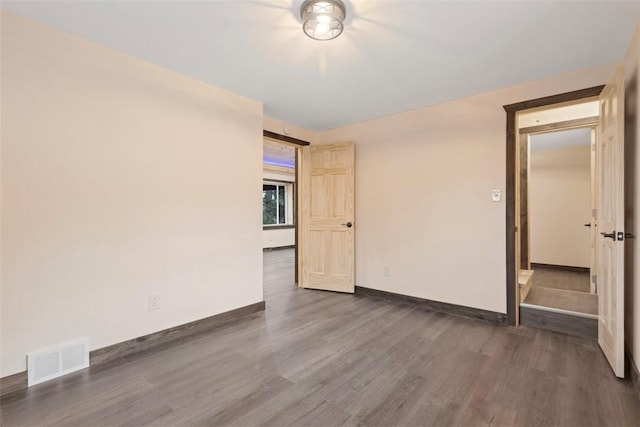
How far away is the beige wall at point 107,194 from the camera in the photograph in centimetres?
190

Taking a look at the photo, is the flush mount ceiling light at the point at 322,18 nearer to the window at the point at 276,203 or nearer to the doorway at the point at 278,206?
the doorway at the point at 278,206

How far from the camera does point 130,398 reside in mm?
1788

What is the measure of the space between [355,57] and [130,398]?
9.21ft

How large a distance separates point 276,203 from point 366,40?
754 centimetres

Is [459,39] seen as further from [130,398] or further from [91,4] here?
[130,398]

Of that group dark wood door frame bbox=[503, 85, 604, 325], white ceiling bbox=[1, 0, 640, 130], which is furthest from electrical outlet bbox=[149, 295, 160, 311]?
dark wood door frame bbox=[503, 85, 604, 325]

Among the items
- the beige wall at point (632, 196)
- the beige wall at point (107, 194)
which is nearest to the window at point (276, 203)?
the beige wall at point (107, 194)

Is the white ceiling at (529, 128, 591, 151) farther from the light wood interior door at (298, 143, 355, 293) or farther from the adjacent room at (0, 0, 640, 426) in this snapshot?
the light wood interior door at (298, 143, 355, 293)

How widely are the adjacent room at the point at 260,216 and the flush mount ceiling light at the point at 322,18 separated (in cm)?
1

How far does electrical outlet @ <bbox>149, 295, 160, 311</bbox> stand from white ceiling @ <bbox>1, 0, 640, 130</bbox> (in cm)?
197

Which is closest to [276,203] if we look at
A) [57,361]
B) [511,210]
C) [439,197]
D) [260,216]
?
[260,216]

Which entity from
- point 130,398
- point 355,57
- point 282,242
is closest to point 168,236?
point 130,398

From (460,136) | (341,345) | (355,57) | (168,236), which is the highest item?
(355,57)

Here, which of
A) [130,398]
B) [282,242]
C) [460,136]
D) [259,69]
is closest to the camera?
[130,398]
